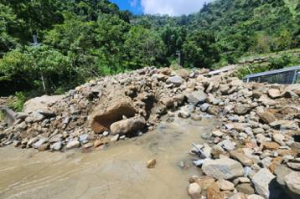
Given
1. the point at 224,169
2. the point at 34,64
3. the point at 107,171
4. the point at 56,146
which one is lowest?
the point at 107,171

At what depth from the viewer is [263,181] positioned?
311 cm

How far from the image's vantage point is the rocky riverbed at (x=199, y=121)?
3398 mm

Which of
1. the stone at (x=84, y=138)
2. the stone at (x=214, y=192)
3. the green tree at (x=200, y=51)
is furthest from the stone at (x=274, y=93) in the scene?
the green tree at (x=200, y=51)

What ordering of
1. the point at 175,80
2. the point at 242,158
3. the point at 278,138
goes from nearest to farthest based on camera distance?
the point at 242,158 < the point at 278,138 < the point at 175,80

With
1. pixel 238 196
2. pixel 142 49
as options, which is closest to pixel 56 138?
pixel 238 196

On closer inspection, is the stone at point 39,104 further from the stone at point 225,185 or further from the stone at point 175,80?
the stone at point 225,185

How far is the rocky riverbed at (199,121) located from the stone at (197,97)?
0.13 feet

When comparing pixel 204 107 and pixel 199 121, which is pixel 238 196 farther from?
pixel 204 107

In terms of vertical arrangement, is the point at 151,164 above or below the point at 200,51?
below

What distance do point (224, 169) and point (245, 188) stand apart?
45 cm

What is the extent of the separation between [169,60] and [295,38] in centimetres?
2181

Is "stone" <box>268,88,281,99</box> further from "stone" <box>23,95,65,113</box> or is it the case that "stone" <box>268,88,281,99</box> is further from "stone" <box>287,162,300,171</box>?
"stone" <box>23,95,65,113</box>

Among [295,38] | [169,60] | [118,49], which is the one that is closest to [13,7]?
[118,49]

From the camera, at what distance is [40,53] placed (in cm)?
884
